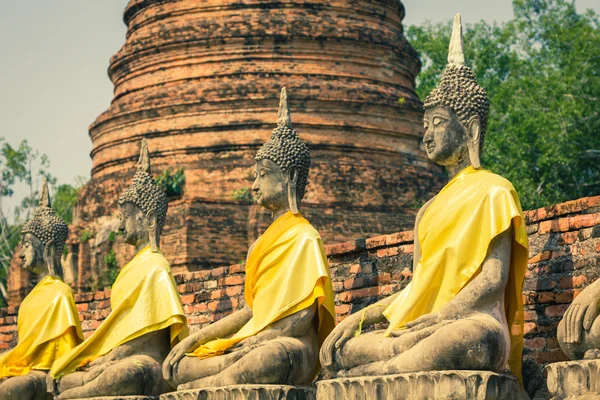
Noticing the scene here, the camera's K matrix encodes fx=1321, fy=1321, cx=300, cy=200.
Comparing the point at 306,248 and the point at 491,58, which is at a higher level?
the point at 491,58

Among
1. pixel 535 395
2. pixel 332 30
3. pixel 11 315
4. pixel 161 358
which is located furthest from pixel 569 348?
pixel 332 30

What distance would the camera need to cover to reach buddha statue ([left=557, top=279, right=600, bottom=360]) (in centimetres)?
585

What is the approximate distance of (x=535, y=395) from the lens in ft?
22.4

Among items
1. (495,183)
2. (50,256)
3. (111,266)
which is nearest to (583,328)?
(495,183)

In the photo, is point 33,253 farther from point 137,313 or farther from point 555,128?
point 555,128

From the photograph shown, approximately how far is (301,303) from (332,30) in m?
11.5

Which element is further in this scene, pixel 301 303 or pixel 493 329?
pixel 301 303

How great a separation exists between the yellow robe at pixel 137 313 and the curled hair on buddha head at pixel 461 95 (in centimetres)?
251

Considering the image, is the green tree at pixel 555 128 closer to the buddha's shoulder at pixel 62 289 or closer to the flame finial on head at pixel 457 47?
the buddha's shoulder at pixel 62 289

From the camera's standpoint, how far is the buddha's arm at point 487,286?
20.3ft

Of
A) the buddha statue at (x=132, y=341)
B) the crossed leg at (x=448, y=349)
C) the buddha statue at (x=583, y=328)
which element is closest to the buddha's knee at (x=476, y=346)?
the crossed leg at (x=448, y=349)

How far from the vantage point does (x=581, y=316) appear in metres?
5.93

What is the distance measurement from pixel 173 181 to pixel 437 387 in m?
12.3

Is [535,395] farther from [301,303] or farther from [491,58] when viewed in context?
[491,58]
